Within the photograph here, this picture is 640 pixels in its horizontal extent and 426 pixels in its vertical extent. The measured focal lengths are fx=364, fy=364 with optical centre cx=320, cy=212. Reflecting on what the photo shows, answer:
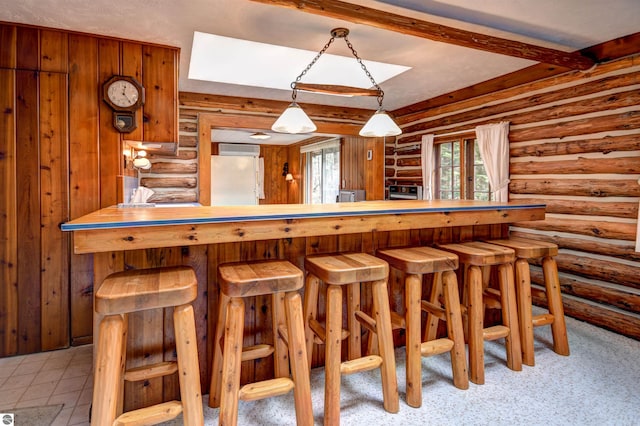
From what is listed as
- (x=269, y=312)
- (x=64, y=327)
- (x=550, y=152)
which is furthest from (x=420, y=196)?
(x=64, y=327)

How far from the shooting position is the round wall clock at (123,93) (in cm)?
286

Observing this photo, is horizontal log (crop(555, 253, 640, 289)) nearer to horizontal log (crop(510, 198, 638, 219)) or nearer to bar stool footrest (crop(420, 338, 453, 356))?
horizontal log (crop(510, 198, 638, 219))

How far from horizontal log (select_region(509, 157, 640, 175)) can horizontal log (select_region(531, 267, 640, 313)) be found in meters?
1.01

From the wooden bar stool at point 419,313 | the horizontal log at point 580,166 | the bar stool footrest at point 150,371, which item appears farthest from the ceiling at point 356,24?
the bar stool footrest at point 150,371

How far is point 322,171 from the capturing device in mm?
8227

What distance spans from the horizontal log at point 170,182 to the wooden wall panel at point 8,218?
175 cm

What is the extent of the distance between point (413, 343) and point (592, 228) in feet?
7.90

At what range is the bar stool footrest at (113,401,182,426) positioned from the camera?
4.91 feet

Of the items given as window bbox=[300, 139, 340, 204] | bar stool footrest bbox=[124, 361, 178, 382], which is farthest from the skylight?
window bbox=[300, 139, 340, 204]

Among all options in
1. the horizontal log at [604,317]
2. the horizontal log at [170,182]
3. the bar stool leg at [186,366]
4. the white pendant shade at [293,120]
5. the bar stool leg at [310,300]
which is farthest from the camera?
the horizontal log at [170,182]

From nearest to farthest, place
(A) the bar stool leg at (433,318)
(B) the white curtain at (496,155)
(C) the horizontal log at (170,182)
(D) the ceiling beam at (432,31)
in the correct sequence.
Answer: (D) the ceiling beam at (432,31) → (A) the bar stool leg at (433,318) → (B) the white curtain at (496,155) → (C) the horizontal log at (170,182)

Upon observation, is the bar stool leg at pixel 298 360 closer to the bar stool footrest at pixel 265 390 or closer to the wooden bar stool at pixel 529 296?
the bar stool footrest at pixel 265 390

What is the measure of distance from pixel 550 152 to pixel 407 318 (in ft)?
8.74

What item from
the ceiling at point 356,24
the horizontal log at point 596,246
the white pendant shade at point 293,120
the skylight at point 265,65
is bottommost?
the horizontal log at point 596,246
